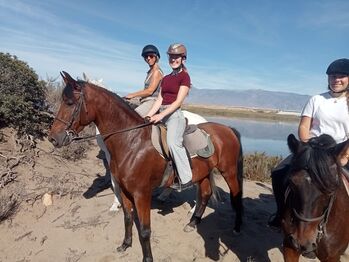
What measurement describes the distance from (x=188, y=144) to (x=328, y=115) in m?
2.18

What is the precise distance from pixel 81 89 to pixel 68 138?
26.3 inches

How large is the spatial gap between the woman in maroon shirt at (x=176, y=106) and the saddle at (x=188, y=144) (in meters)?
0.10

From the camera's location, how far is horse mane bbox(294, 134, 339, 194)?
2.83m

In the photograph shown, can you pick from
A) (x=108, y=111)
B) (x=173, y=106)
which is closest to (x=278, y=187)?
(x=173, y=106)

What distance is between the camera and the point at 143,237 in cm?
485

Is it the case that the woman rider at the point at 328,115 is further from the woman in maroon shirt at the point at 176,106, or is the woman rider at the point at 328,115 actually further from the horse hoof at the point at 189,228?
the horse hoof at the point at 189,228

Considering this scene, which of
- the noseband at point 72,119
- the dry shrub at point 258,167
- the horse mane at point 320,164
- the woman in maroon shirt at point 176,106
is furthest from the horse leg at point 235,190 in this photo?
the dry shrub at point 258,167

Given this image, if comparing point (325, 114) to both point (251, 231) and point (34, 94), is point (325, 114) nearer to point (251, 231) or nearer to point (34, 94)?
point (251, 231)

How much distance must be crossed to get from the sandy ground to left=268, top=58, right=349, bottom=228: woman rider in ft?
5.81

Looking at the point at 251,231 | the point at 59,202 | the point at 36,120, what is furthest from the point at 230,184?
the point at 36,120

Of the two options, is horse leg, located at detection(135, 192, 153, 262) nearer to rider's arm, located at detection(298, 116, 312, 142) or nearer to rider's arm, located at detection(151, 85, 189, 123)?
rider's arm, located at detection(151, 85, 189, 123)

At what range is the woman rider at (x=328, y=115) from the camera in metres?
3.67

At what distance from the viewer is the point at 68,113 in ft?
14.9

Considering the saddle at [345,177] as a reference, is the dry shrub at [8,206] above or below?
below
